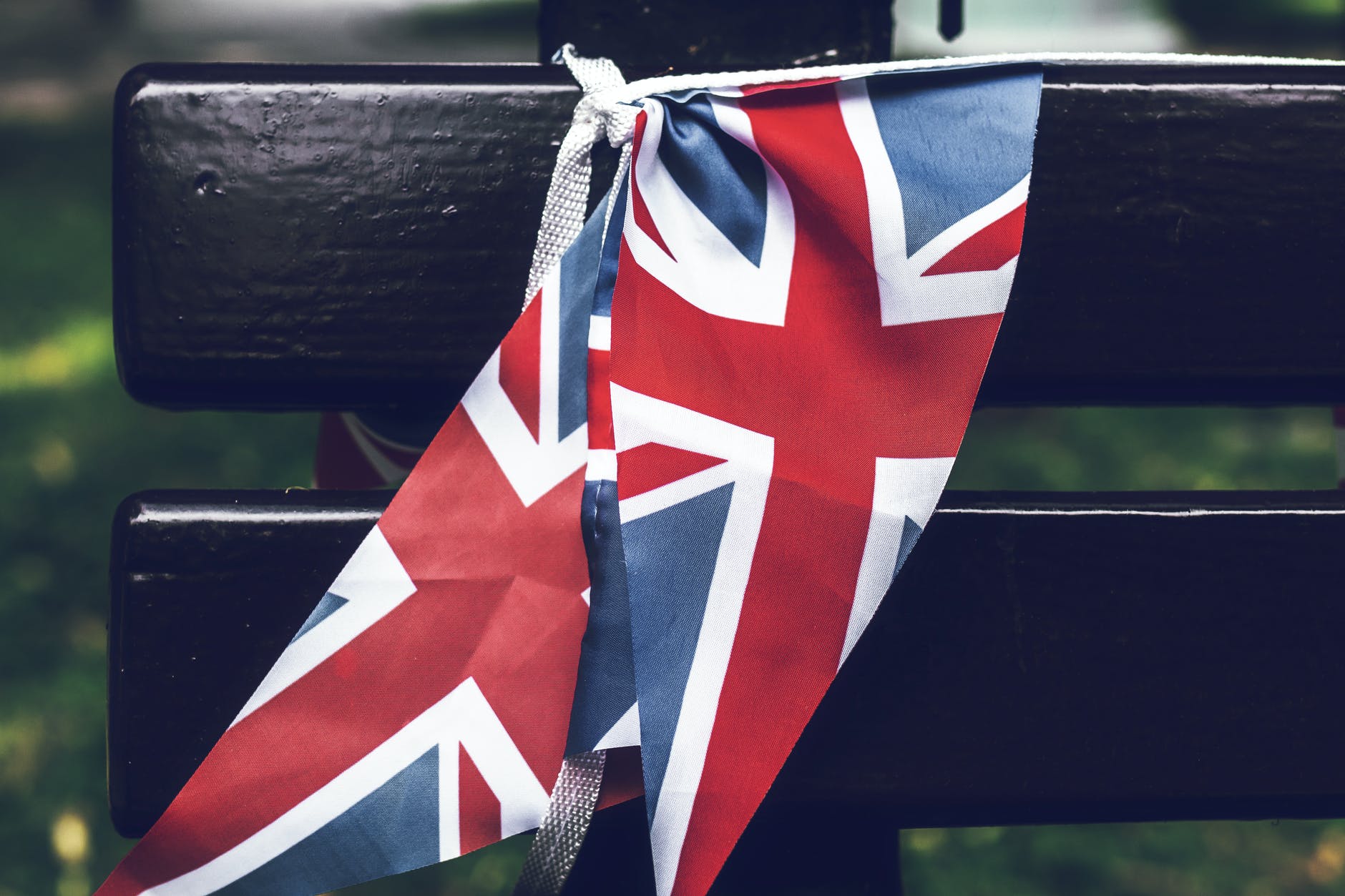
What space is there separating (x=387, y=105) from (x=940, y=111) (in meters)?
0.30

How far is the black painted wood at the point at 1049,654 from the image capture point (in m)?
0.67

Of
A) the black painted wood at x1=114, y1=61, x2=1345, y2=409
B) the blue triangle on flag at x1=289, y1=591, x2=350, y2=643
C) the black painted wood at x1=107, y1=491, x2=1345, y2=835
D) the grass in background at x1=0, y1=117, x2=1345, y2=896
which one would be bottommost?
the grass in background at x1=0, y1=117, x2=1345, y2=896

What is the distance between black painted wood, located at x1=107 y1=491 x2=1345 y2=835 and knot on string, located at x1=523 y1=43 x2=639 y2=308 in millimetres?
174

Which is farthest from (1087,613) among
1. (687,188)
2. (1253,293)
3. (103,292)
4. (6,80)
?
(6,80)

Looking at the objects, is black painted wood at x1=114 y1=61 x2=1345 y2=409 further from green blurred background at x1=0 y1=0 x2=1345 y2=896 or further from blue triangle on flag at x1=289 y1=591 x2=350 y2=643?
green blurred background at x1=0 y1=0 x2=1345 y2=896

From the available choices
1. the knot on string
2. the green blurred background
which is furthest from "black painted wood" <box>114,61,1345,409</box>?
the green blurred background

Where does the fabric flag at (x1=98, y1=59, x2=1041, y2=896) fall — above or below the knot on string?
below

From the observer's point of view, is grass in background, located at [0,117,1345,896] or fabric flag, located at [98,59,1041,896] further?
grass in background, located at [0,117,1345,896]

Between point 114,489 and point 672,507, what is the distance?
1.77 meters

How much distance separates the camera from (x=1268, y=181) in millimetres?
677

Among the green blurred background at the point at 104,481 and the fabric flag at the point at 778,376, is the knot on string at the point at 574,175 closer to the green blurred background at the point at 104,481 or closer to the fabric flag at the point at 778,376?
the fabric flag at the point at 778,376

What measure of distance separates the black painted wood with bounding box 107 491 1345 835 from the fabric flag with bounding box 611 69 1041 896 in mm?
70

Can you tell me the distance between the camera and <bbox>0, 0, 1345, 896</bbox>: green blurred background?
55.5 inches

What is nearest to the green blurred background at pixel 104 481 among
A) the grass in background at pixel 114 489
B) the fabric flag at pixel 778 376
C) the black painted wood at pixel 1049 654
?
the grass in background at pixel 114 489
